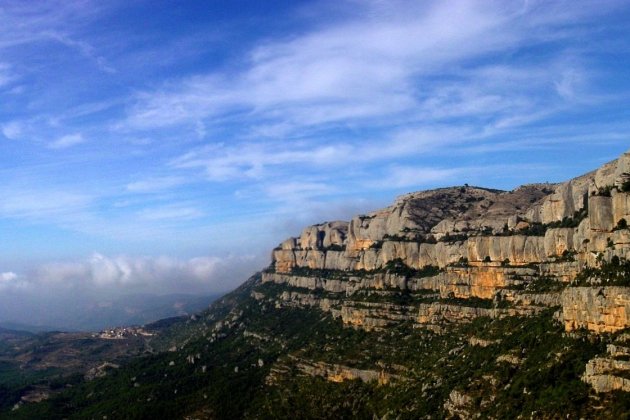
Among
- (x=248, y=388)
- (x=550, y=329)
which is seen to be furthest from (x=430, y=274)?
(x=550, y=329)

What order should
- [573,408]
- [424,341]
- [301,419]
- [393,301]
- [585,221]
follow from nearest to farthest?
[573,408] < [585,221] < [301,419] < [424,341] < [393,301]

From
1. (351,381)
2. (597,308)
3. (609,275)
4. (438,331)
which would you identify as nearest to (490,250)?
(438,331)

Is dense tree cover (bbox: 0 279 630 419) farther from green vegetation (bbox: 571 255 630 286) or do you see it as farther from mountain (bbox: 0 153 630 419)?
green vegetation (bbox: 571 255 630 286)

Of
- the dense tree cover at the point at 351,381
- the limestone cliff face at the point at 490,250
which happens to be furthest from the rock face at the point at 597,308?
the dense tree cover at the point at 351,381

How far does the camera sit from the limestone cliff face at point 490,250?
3041 inches

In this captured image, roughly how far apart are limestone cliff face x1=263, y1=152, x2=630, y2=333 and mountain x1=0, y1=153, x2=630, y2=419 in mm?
331

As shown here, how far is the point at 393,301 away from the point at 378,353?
21.7 metres

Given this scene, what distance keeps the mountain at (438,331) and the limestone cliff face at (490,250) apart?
1.09 ft

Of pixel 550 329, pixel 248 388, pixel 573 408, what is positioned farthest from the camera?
pixel 248 388

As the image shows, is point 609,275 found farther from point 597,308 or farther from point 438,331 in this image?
point 438,331

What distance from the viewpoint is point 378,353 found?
384 feet

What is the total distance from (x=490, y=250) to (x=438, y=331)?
20.7 meters

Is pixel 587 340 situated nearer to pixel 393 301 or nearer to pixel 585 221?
pixel 585 221

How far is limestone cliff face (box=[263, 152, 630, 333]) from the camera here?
7725cm
